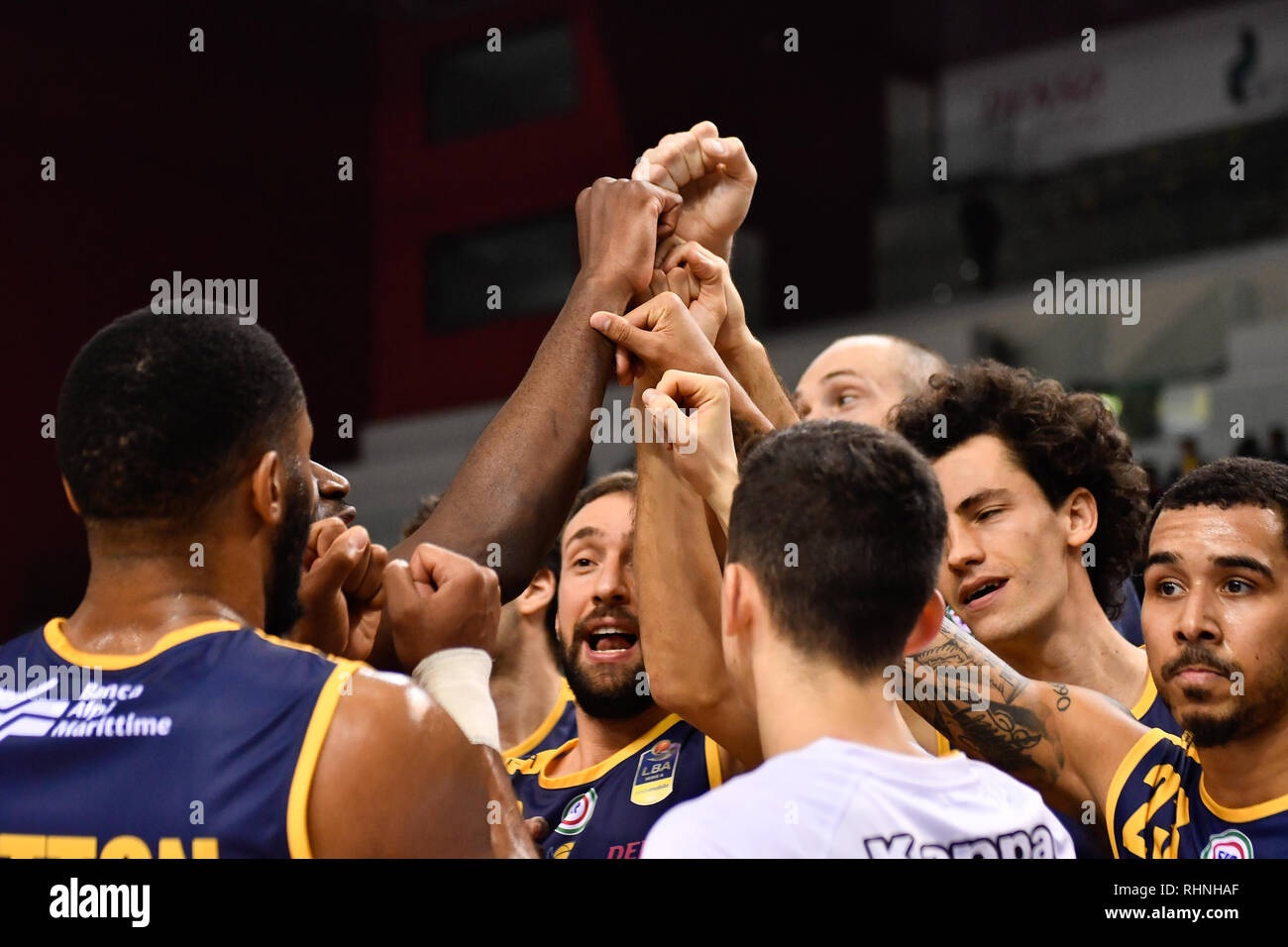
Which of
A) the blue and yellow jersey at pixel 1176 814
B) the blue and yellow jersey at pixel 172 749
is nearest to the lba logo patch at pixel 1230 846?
the blue and yellow jersey at pixel 1176 814

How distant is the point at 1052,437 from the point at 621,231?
1.46m

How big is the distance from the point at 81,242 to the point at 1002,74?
10140 millimetres

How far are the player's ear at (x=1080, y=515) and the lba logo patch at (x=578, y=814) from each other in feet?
4.94

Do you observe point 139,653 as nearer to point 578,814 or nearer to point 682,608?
point 682,608

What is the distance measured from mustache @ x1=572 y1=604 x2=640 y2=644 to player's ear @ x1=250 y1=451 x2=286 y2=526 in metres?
1.91

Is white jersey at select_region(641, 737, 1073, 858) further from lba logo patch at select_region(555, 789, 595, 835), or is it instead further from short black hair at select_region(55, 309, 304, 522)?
lba logo patch at select_region(555, 789, 595, 835)

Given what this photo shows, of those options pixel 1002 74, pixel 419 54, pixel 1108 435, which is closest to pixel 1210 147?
pixel 1002 74

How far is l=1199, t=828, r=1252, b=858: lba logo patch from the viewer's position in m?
2.54

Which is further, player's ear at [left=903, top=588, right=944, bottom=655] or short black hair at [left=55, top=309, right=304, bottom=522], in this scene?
player's ear at [left=903, top=588, right=944, bottom=655]

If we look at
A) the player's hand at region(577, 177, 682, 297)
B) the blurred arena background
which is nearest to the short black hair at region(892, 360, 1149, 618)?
the player's hand at region(577, 177, 682, 297)

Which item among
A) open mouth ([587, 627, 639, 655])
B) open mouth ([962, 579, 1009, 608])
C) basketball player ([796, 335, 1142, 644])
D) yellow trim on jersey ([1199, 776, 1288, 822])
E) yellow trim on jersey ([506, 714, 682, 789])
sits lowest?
yellow trim on jersey ([506, 714, 682, 789])

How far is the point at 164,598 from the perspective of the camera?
189 cm

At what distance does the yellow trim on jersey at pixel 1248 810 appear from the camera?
2.55 meters
